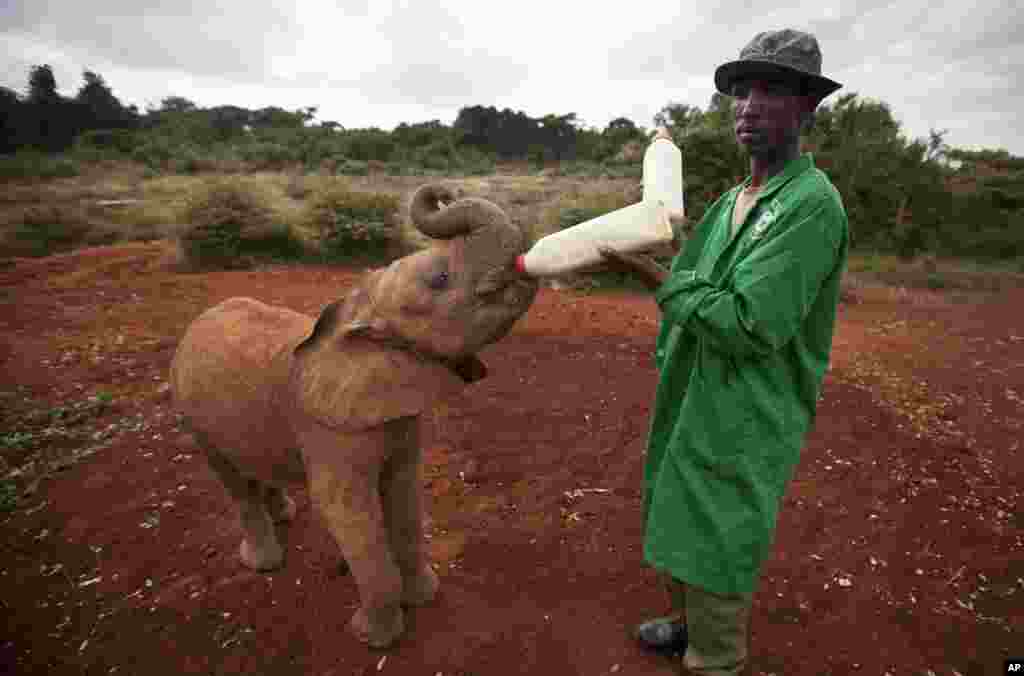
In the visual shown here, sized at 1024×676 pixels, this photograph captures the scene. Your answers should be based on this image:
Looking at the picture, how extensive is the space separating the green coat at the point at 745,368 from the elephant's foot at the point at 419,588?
1292mm

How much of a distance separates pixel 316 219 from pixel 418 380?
39.2ft

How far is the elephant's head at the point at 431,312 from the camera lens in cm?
191

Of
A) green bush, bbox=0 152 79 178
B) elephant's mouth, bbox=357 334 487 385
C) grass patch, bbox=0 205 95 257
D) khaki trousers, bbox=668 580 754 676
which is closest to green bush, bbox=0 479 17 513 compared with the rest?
elephant's mouth, bbox=357 334 487 385

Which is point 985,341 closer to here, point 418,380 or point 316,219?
point 418,380

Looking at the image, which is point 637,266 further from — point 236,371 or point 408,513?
point 236,371

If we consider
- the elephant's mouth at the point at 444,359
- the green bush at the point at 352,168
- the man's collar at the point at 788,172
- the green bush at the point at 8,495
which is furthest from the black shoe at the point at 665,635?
the green bush at the point at 352,168

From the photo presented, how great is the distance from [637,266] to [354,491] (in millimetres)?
1466

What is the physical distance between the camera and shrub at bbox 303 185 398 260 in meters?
12.6

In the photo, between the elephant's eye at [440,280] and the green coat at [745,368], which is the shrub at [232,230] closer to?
the elephant's eye at [440,280]

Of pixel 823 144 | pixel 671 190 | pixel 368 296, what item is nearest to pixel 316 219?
pixel 368 296

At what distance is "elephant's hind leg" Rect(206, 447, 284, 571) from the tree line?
10.7 feet

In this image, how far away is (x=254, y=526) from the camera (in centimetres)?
313

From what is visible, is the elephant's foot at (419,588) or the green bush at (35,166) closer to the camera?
the elephant's foot at (419,588)

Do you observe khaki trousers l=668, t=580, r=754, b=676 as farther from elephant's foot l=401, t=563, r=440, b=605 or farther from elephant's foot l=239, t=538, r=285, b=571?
elephant's foot l=239, t=538, r=285, b=571
